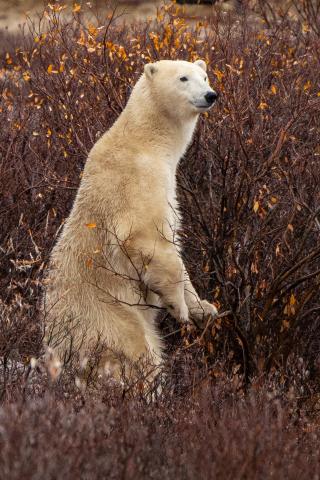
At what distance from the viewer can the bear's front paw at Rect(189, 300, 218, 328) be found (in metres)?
3.84

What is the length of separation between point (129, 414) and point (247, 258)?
4.35 feet

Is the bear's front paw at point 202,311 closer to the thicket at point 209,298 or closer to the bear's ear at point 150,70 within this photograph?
the thicket at point 209,298

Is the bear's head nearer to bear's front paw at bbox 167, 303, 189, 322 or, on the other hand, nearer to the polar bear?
the polar bear

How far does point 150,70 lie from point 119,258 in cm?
91

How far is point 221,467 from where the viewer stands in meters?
2.12

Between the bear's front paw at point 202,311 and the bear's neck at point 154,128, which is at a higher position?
the bear's neck at point 154,128

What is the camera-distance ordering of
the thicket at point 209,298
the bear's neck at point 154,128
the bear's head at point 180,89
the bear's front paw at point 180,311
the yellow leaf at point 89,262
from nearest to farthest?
the thicket at point 209,298 < the yellow leaf at point 89,262 < the bear's front paw at point 180,311 < the bear's neck at point 154,128 < the bear's head at point 180,89

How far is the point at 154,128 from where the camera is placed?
388cm

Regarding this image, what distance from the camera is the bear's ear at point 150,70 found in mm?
3979

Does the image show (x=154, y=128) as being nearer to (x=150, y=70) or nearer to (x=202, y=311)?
(x=150, y=70)

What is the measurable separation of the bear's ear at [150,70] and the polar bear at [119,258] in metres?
0.35

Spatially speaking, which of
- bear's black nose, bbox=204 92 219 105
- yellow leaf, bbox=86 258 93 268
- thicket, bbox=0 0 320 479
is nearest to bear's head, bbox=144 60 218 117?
bear's black nose, bbox=204 92 219 105

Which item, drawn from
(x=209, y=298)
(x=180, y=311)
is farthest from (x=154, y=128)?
(x=209, y=298)

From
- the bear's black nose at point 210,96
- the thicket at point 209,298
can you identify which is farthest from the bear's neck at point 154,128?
the thicket at point 209,298
